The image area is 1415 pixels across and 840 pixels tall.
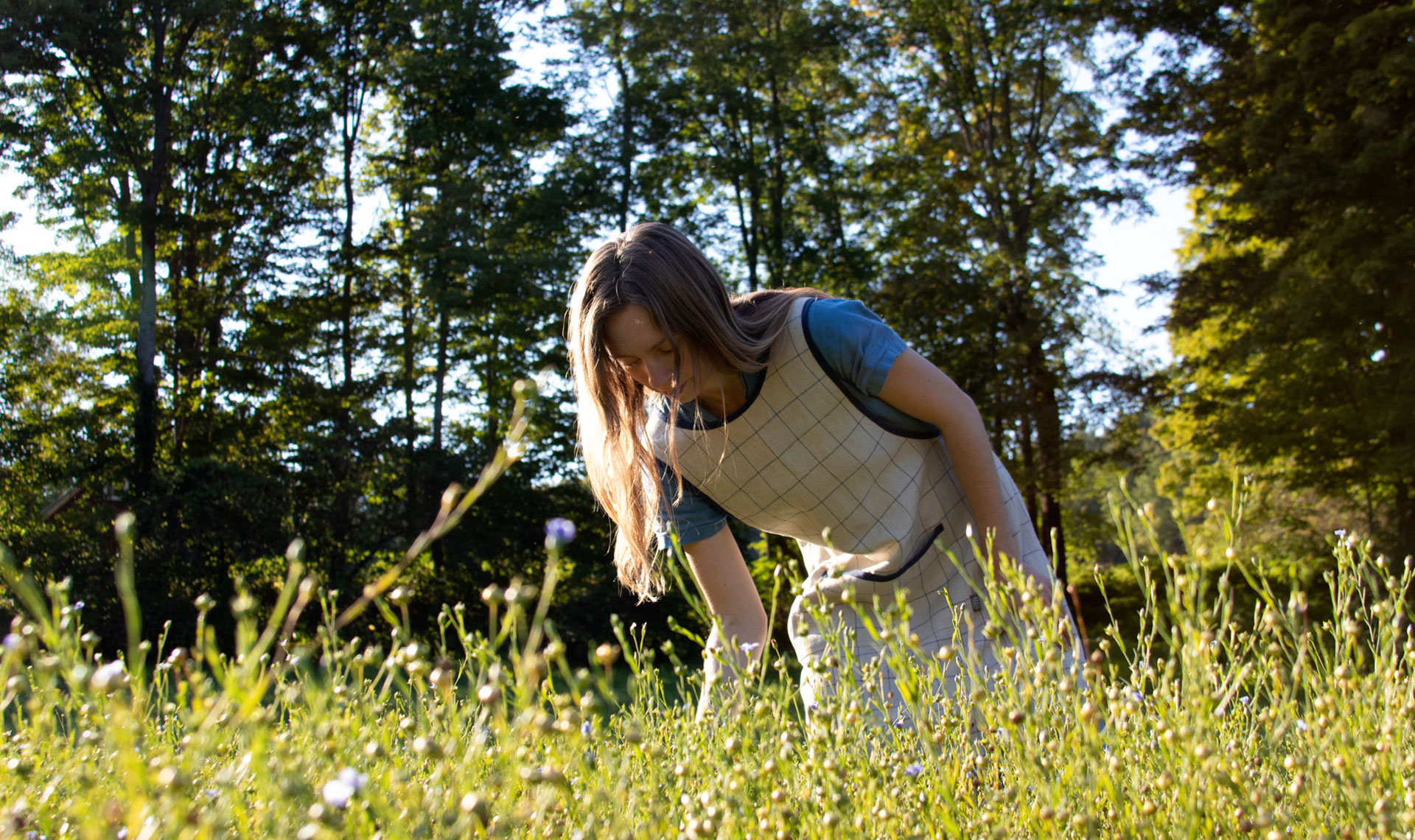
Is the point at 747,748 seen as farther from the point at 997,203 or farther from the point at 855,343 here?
the point at 997,203

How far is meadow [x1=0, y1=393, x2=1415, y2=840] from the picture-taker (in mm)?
858

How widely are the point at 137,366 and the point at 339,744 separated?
1718 centimetres

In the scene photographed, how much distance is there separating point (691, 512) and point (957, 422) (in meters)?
0.66

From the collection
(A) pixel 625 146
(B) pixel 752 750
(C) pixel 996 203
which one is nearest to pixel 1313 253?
(C) pixel 996 203

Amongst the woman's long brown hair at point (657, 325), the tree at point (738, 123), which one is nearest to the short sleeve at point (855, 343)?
the woman's long brown hair at point (657, 325)

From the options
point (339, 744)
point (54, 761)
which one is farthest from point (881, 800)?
point (54, 761)

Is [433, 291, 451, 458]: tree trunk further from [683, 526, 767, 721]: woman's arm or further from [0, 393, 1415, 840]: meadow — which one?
[0, 393, 1415, 840]: meadow

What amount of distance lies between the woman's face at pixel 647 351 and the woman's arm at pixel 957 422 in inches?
17.1

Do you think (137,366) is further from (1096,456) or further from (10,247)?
(1096,456)

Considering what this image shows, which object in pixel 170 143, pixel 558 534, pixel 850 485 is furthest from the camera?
pixel 170 143

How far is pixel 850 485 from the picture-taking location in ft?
7.28

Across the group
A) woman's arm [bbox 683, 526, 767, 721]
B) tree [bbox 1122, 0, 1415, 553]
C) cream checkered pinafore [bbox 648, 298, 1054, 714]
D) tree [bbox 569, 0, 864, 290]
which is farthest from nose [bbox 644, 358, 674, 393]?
tree [bbox 569, 0, 864, 290]

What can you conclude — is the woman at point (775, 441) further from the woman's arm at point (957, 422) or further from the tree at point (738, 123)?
the tree at point (738, 123)

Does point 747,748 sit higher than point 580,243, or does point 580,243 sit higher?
point 580,243
